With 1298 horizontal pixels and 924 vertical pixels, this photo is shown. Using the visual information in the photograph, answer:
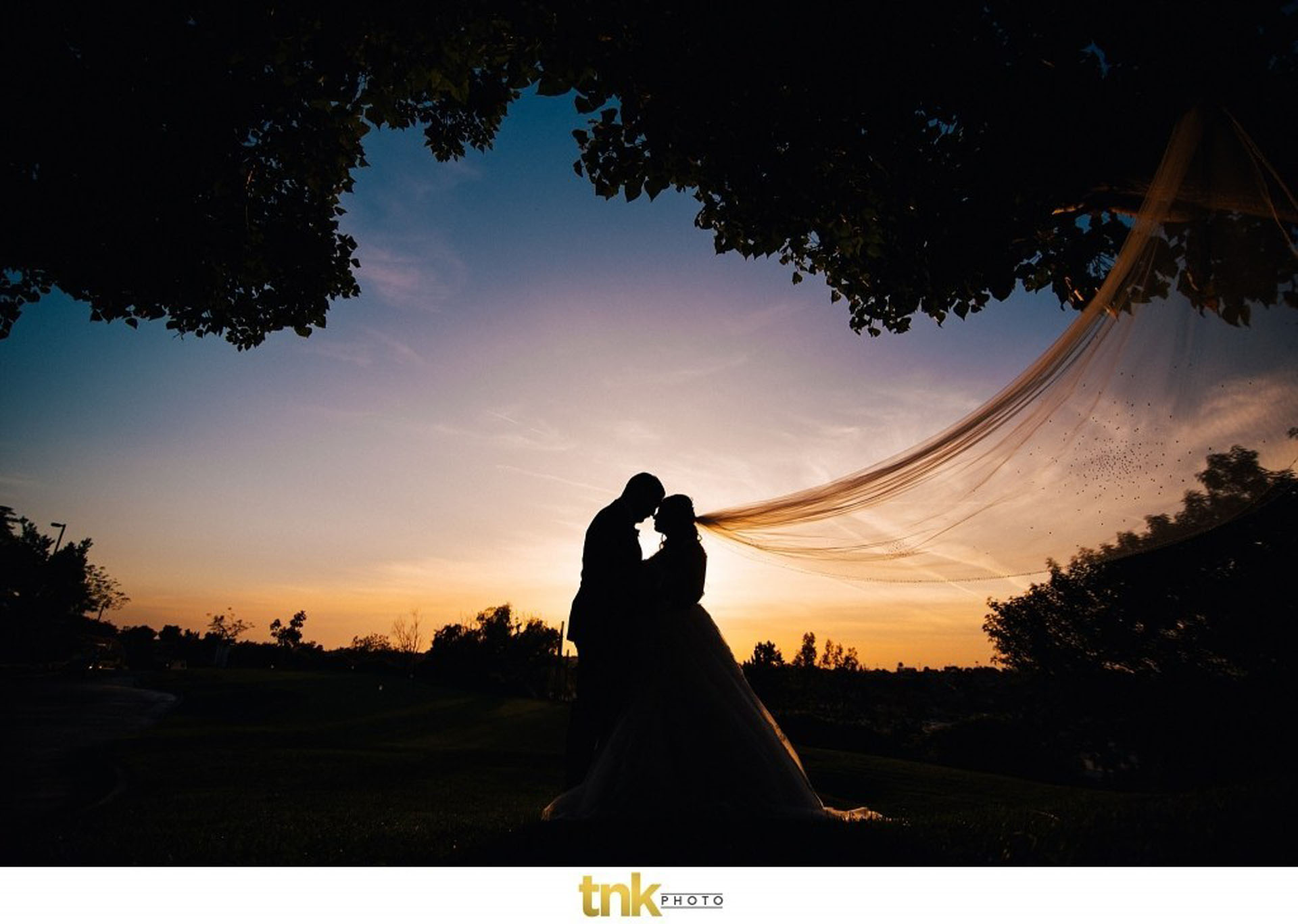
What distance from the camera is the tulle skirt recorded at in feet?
11.5

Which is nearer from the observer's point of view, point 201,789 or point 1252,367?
point 1252,367

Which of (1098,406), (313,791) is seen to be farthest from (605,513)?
(313,791)

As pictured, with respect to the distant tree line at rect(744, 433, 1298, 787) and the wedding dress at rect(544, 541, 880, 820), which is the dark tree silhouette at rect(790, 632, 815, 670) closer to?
the distant tree line at rect(744, 433, 1298, 787)

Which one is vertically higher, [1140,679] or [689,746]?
[1140,679]

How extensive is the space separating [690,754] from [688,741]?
0.08m

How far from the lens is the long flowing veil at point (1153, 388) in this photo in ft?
11.5

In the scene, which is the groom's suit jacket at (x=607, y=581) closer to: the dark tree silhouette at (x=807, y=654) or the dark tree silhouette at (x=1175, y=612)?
the dark tree silhouette at (x=1175, y=612)

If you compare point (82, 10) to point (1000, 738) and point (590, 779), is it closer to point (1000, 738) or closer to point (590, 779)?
point (590, 779)

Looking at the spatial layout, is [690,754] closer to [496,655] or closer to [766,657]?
[766,657]

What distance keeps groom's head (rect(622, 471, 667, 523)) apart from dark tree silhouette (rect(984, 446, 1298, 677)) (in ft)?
18.7

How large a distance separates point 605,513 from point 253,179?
7291 mm

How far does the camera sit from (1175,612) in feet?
57.6

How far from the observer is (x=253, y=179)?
25.7 ft

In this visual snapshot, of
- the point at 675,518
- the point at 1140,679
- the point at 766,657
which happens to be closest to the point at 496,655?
the point at 766,657
